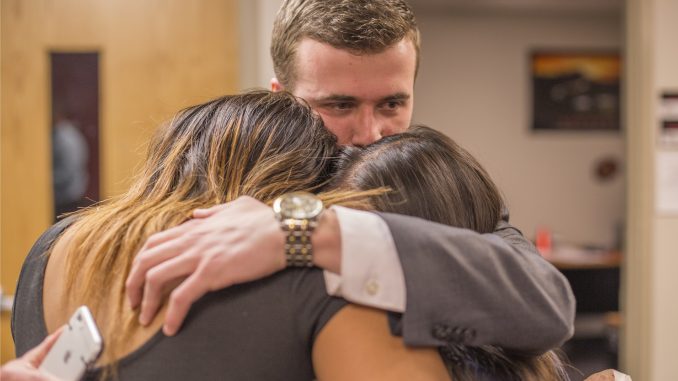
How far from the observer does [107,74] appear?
8.81 ft

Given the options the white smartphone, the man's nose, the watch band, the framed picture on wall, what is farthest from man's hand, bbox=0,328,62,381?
the framed picture on wall

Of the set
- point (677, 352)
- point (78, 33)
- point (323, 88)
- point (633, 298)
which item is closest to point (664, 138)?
point (633, 298)

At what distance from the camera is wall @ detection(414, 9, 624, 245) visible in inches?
A: 242

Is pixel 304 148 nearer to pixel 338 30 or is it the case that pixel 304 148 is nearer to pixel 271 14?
pixel 338 30

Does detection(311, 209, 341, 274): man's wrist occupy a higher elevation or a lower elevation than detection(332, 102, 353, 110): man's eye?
lower

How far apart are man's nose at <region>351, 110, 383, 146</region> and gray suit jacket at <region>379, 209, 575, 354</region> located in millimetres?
625

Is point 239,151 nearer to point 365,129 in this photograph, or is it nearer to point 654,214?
point 365,129

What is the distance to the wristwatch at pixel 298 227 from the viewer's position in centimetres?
84

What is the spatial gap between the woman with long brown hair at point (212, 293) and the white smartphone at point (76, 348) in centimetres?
2

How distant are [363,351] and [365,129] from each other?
2.37 feet

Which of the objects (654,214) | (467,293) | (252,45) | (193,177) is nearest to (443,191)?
(467,293)

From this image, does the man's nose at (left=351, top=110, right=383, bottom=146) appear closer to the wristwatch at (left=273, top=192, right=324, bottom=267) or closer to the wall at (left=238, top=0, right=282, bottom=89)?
the wristwatch at (left=273, top=192, right=324, bottom=267)

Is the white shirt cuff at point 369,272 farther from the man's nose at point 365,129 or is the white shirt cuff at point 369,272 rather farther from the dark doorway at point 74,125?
the dark doorway at point 74,125

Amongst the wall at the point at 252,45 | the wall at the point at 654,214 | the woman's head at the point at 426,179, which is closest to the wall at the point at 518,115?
the wall at the point at 654,214
